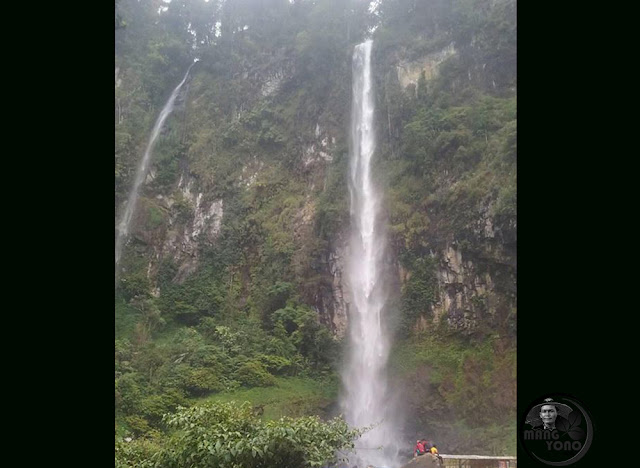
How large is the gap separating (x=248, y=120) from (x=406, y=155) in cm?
512

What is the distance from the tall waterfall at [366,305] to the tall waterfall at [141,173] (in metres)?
5.86

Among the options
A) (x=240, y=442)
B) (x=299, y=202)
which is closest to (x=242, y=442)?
(x=240, y=442)

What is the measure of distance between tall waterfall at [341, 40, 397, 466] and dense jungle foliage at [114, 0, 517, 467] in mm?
318

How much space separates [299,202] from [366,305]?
11.6 feet

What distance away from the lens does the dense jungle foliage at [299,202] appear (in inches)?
498

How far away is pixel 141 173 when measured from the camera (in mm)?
16562

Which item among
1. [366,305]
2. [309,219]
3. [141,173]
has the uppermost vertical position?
[141,173]

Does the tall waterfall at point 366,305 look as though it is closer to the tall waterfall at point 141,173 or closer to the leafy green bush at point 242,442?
the leafy green bush at point 242,442

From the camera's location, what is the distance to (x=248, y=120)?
17.1 m

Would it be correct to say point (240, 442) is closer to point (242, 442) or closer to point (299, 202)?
point (242, 442)
